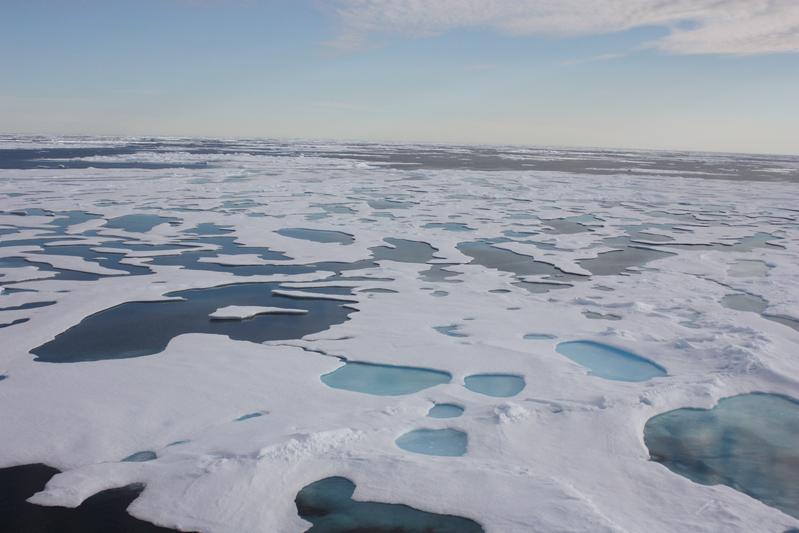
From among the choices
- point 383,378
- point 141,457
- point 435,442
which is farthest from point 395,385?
point 141,457

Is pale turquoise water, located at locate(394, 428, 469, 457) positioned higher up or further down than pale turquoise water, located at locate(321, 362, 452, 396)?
higher up

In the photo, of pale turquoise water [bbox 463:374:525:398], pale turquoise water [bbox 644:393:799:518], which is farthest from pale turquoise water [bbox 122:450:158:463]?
pale turquoise water [bbox 644:393:799:518]

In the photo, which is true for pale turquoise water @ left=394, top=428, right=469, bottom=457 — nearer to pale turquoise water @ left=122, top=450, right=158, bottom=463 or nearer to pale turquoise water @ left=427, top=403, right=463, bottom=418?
pale turquoise water @ left=427, top=403, right=463, bottom=418

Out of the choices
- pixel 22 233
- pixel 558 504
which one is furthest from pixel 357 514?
pixel 22 233

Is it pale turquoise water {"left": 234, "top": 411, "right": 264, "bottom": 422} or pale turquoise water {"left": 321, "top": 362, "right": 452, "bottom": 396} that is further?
pale turquoise water {"left": 321, "top": 362, "right": 452, "bottom": 396}

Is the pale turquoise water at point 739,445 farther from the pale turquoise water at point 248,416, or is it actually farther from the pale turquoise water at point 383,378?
the pale turquoise water at point 248,416

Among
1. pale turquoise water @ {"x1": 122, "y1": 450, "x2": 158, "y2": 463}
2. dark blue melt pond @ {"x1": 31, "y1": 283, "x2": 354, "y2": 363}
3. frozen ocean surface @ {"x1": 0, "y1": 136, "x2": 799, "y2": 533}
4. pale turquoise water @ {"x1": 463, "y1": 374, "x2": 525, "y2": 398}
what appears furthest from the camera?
dark blue melt pond @ {"x1": 31, "y1": 283, "x2": 354, "y2": 363}

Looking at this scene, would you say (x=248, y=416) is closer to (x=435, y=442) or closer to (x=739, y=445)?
(x=435, y=442)
